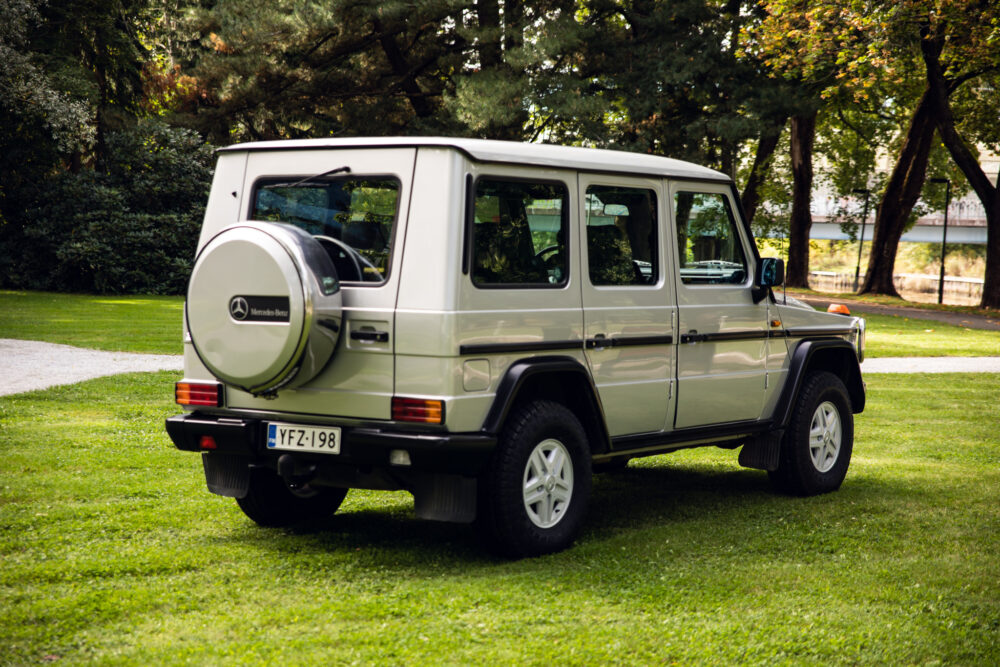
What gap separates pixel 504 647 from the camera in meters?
4.37

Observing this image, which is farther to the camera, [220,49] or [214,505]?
[220,49]

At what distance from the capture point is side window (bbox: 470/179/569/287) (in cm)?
556

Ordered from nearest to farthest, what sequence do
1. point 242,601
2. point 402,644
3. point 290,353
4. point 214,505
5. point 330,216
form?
Answer: point 402,644, point 242,601, point 290,353, point 330,216, point 214,505

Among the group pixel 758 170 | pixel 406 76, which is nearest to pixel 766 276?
pixel 406 76

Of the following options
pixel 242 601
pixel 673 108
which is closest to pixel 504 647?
pixel 242 601

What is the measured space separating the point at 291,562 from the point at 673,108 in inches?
951

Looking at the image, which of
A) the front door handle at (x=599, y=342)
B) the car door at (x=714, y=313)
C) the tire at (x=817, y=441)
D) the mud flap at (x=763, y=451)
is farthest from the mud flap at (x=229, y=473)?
the tire at (x=817, y=441)

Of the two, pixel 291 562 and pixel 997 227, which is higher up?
pixel 997 227

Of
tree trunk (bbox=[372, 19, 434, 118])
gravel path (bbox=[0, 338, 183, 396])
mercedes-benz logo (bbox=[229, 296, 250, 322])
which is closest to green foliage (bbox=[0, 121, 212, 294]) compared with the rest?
tree trunk (bbox=[372, 19, 434, 118])

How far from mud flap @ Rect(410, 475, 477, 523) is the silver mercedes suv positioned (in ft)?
0.04

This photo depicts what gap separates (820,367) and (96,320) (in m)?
16.5

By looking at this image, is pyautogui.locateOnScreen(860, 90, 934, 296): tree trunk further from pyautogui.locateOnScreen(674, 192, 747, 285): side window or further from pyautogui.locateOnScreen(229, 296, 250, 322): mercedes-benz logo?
pyautogui.locateOnScreen(229, 296, 250, 322): mercedes-benz logo

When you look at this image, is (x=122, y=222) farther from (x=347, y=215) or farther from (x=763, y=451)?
(x=347, y=215)

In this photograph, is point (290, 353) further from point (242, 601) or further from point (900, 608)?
point (900, 608)
